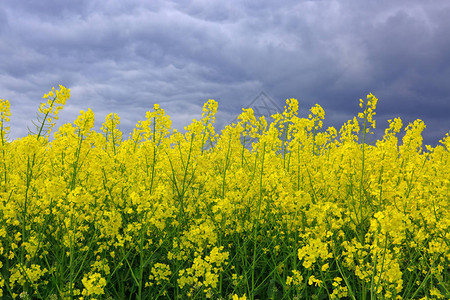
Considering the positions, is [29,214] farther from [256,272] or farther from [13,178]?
[256,272]

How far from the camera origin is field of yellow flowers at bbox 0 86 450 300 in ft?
10.9

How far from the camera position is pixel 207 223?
12.2 ft

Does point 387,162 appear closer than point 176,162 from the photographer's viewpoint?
Yes

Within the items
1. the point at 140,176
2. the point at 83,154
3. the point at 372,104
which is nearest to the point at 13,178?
the point at 83,154

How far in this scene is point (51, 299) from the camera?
3334mm

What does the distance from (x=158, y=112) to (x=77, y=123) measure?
948 millimetres

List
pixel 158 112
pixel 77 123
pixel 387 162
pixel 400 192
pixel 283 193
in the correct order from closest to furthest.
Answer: pixel 400 192 < pixel 283 193 < pixel 387 162 < pixel 77 123 < pixel 158 112

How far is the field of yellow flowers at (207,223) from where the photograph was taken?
10.9 ft

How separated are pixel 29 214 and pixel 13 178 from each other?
1.59 ft

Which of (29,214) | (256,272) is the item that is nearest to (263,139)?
Result: (256,272)

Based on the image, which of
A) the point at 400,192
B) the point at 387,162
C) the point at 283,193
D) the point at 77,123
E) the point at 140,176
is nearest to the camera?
the point at 400,192

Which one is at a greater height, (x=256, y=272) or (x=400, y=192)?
(x=400, y=192)

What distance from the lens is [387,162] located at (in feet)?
12.8

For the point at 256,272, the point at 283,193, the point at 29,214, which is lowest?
the point at 256,272
